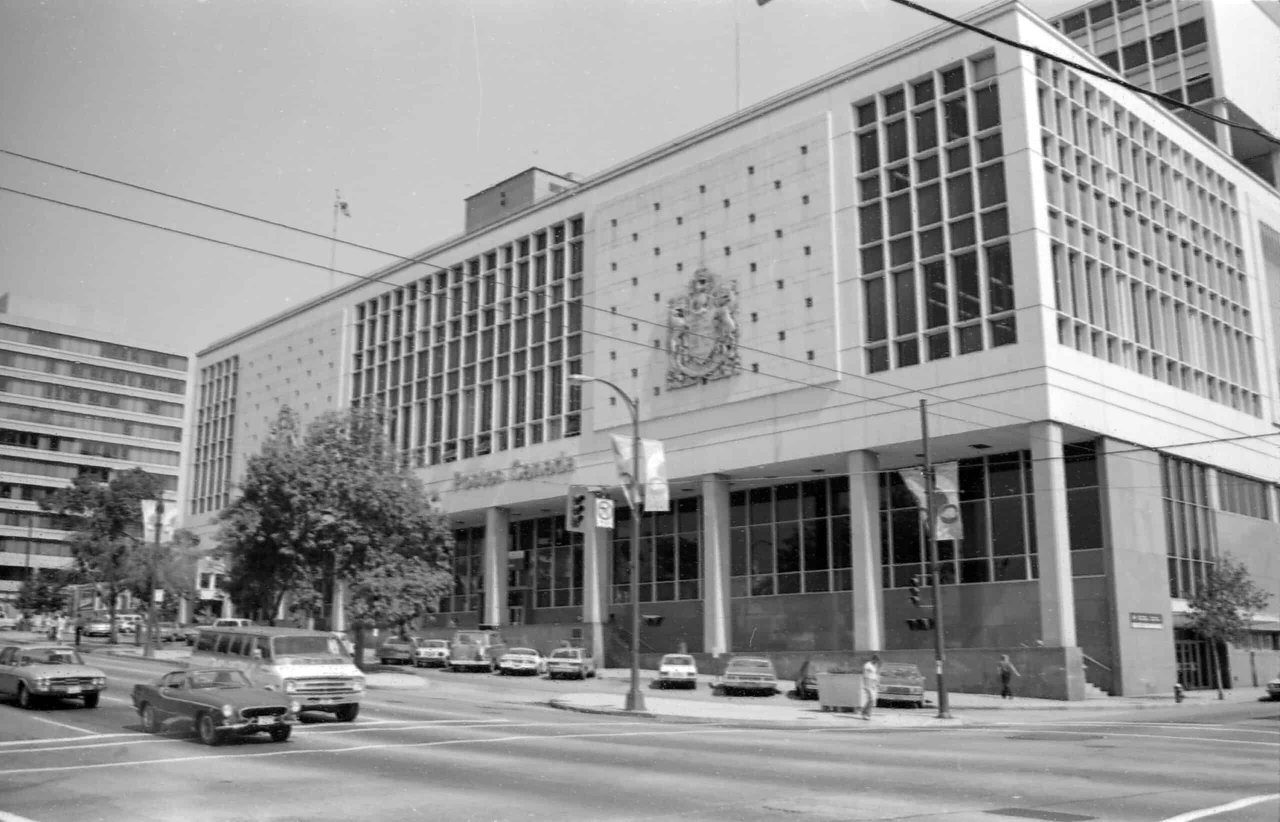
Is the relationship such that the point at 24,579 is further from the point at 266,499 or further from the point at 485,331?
the point at 266,499

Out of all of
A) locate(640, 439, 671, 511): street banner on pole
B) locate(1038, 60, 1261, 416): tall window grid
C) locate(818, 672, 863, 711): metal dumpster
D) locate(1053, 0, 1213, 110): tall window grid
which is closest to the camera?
locate(818, 672, 863, 711): metal dumpster

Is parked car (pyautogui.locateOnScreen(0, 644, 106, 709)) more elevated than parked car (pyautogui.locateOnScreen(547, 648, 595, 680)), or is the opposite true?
parked car (pyautogui.locateOnScreen(0, 644, 106, 709))

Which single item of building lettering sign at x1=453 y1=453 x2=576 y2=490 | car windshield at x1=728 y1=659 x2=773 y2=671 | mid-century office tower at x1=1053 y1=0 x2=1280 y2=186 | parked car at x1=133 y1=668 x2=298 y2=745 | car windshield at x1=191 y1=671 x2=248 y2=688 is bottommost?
car windshield at x1=728 y1=659 x2=773 y2=671

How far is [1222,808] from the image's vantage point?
12398mm

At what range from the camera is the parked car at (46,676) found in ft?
84.1

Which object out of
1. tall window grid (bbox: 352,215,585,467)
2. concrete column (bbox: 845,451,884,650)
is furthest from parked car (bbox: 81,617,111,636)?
concrete column (bbox: 845,451,884,650)

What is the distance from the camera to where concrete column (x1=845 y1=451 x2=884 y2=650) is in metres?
47.9

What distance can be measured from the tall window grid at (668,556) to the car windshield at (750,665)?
16.5 metres

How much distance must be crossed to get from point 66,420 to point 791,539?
169ft

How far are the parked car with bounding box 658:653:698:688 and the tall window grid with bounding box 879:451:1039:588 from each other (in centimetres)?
1065

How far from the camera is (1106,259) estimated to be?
161 feet

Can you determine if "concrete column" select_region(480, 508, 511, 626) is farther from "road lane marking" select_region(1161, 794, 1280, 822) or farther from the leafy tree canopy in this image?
"road lane marking" select_region(1161, 794, 1280, 822)

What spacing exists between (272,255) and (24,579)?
3126 inches

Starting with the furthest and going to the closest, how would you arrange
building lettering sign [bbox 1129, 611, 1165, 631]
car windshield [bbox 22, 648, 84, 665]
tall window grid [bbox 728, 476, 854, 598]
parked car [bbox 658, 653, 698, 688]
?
tall window grid [bbox 728, 476, 854, 598] → parked car [bbox 658, 653, 698, 688] → building lettering sign [bbox 1129, 611, 1165, 631] → car windshield [bbox 22, 648, 84, 665]
